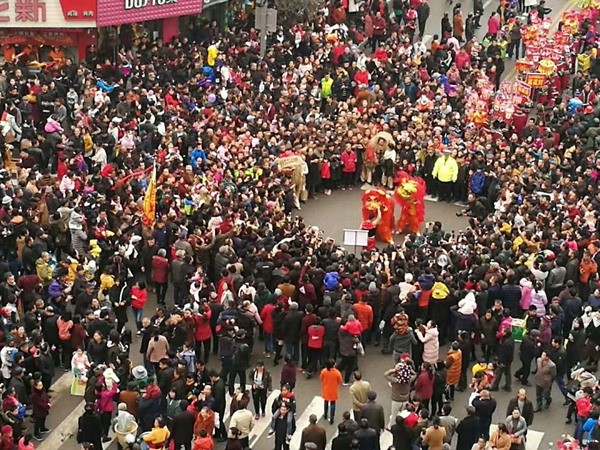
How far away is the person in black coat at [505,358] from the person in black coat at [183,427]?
5748 millimetres

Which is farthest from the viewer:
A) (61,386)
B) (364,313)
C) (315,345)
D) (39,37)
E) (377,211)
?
(39,37)

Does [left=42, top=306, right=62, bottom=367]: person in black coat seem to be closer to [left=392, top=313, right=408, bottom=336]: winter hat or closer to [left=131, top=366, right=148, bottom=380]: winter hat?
[left=131, top=366, right=148, bottom=380]: winter hat

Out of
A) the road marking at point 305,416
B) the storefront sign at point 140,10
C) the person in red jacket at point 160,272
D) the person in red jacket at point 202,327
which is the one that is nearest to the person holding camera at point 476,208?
the person in red jacket at point 160,272

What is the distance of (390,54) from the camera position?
38938 mm

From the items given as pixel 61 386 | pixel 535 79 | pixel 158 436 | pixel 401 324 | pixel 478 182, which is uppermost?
pixel 535 79

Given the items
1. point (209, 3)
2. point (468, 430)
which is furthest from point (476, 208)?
point (209, 3)

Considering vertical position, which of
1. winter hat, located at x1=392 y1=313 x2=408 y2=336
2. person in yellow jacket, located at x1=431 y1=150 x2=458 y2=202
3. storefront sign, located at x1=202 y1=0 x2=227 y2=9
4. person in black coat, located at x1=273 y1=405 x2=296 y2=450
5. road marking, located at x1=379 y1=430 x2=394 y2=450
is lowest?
road marking, located at x1=379 y1=430 x2=394 y2=450

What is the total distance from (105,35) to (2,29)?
2.83 m

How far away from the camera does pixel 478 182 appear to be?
104ft

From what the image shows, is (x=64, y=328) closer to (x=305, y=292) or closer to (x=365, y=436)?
(x=305, y=292)

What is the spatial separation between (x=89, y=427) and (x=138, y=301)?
162 inches

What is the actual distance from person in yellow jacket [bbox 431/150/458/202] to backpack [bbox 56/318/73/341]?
11.7 meters

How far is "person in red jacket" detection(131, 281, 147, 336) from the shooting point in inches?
1006

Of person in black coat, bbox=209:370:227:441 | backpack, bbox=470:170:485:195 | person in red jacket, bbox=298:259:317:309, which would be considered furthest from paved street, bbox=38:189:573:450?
backpack, bbox=470:170:485:195
